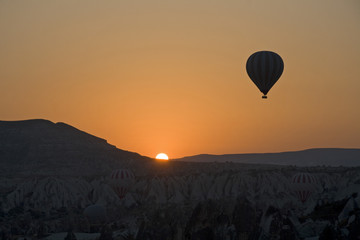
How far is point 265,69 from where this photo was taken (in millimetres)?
67000

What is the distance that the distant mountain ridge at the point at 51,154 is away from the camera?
163750 millimetres

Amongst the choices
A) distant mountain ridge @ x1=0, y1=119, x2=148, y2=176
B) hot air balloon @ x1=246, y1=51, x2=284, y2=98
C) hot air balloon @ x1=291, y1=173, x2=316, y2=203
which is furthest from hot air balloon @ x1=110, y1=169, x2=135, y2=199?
hot air balloon @ x1=246, y1=51, x2=284, y2=98

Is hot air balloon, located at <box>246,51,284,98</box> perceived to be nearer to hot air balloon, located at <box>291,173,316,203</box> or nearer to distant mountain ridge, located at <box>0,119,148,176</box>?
hot air balloon, located at <box>291,173,316,203</box>

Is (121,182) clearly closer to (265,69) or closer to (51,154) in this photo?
(265,69)

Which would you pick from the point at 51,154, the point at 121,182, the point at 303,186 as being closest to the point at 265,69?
the point at 303,186

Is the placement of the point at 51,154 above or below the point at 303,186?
above

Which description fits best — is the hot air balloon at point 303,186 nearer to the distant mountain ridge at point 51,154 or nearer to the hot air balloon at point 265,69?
the hot air balloon at point 265,69

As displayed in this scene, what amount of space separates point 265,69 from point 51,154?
121 m

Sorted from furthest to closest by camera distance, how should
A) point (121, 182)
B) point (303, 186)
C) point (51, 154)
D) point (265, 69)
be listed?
point (51, 154), point (121, 182), point (303, 186), point (265, 69)

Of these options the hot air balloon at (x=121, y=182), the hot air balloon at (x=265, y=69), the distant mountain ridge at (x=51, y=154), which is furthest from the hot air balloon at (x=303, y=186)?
the distant mountain ridge at (x=51, y=154)

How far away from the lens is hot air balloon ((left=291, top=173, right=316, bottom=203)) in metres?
100

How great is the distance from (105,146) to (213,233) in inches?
6135

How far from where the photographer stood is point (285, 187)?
394ft

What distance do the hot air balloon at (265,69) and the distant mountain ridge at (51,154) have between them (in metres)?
97.9
